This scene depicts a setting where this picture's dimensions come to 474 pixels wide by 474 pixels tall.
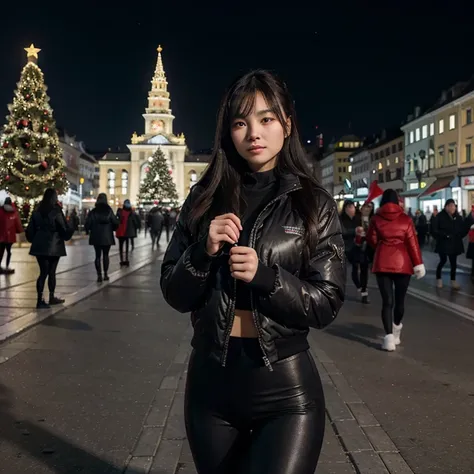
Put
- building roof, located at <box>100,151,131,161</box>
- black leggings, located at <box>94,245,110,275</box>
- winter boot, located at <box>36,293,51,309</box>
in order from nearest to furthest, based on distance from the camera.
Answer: winter boot, located at <box>36,293,51,309</box>
black leggings, located at <box>94,245,110,275</box>
building roof, located at <box>100,151,131,161</box>

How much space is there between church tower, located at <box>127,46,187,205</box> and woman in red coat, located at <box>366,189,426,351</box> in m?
131

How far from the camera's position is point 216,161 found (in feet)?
7.55

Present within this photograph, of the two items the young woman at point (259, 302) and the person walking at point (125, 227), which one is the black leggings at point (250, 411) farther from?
the person walking at point (125, 227)

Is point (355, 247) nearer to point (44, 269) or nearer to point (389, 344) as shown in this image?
point (389, 344)

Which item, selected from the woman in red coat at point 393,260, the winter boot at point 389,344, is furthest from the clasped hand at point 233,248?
the winter boot at point 389,344

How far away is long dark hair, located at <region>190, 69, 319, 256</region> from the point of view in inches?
84.3

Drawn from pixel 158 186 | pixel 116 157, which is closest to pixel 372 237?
pixel 158 186

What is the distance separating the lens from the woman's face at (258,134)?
2.14m

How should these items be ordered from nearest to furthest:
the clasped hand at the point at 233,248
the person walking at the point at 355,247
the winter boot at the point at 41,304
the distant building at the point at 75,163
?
1. the clasped hand at the point at 233,248
2. the winter boot at the point at 41,304
3. the person walking at the point at 355,247
4. the distant building at the point at 75,163

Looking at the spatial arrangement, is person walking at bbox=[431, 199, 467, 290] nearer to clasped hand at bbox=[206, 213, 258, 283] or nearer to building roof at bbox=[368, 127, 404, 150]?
clasped hand at bbox=[206, 213, 258, 283]

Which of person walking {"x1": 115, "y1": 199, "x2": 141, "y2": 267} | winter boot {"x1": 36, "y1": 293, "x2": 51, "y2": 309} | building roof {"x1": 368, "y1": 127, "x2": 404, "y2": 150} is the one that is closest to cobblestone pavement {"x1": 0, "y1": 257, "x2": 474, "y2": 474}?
winter boot {"x1": 36, "y1": 293, "x2": 51, "y2": 309}

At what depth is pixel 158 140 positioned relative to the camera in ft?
460

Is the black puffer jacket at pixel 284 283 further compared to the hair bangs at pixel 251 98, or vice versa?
the hair bangs at pixel 251 98

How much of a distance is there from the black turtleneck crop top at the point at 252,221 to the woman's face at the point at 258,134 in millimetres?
86
